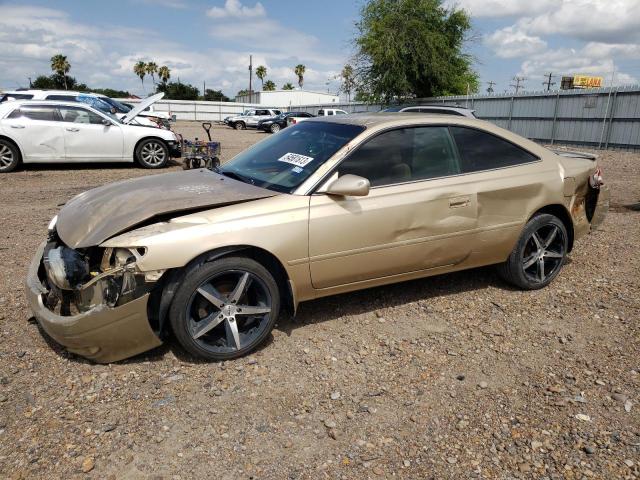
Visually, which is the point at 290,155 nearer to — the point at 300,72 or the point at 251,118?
the point at 251,118

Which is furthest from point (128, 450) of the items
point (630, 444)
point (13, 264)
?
point (13, 264)

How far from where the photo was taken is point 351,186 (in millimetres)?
3340

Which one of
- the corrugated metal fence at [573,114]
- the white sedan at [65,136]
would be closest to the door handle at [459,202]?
the white sedan at [65,136]

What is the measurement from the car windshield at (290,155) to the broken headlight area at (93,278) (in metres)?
1.13

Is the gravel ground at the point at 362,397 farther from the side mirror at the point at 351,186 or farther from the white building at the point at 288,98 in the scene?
the white building at the point at 288,98

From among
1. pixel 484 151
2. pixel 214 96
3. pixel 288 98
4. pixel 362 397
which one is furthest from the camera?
pixel 214 96

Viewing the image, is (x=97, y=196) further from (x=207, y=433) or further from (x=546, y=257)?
(x=546, y=257)

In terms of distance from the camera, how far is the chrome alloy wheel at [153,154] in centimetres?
1206

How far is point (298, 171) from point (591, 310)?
2675 mm

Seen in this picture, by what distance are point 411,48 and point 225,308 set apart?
29.1 metres

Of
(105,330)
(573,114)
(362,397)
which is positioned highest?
(573,114)

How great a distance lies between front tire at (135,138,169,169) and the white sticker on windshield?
9.05m

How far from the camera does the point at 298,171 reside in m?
3.64

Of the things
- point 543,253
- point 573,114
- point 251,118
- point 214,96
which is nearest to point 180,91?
point 214,96
